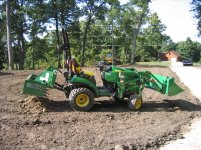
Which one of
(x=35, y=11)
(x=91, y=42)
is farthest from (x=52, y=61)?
→ (x=35, y=11)

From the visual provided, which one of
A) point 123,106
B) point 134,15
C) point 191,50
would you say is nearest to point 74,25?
point 134,15

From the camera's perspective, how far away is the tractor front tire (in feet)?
31.2

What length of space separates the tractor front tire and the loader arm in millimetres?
1997

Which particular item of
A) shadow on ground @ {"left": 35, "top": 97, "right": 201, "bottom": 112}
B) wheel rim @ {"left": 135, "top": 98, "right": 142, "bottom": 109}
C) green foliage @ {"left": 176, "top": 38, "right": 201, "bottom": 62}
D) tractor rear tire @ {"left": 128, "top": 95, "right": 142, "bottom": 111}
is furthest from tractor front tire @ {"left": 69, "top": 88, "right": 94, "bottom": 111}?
green foliage @ {"left": 176, "top": 38, "right": 201, "bottom": 62}

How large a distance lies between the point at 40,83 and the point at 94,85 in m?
1.62

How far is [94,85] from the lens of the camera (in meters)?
9.95

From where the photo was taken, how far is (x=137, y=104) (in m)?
10.1

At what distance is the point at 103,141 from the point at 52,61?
4920 centimetres

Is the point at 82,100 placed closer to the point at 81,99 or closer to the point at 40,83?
the point at 81,99

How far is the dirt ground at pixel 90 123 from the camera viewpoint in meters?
6.81

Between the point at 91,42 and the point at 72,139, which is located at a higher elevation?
the point at 91,42

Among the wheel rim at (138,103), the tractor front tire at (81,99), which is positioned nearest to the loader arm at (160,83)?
the wheel rim at (138,103)

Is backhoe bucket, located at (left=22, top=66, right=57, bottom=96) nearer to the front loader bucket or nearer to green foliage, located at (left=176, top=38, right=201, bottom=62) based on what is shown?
the front loader bucket

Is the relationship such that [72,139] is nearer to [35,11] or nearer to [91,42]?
[35,11]
